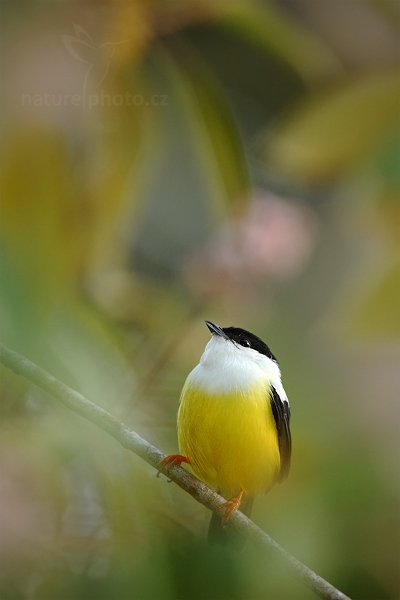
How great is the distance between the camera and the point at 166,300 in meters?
1.12

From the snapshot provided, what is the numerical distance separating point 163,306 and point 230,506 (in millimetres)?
258

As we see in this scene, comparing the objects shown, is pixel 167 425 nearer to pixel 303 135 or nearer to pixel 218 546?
pixel 218 546

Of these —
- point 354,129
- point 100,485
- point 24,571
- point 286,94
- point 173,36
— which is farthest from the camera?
point 286,94

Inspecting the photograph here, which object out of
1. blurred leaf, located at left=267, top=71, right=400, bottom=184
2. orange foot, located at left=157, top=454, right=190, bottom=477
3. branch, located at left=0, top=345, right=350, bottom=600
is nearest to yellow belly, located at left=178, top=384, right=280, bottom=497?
orange foot, located at left=157, top=454, right=190, bottom=477

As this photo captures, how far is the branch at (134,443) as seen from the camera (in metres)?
0.73

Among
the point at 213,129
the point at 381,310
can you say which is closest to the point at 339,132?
the point at 213,129

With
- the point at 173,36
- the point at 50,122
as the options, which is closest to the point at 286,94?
the point at 173,36

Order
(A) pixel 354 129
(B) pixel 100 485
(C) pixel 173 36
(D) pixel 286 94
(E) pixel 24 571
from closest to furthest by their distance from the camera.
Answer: (E) pixel 24 571 → (B) pixel 100 485 → (A) pixel 354 129 → (C) pixel 173 36 → (D) pixel 286 94

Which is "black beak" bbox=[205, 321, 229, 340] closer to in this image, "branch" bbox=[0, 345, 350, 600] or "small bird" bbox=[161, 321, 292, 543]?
"small bird" bbox=[161, 321, 292, 543]

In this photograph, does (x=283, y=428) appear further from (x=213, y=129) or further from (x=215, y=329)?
(x=213, y=129)

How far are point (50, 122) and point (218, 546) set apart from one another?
1.53 ft

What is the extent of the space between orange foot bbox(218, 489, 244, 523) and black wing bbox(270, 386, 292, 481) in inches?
2.7

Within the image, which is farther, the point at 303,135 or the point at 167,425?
the point at 303,135

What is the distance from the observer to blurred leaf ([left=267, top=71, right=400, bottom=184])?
1023 mm
